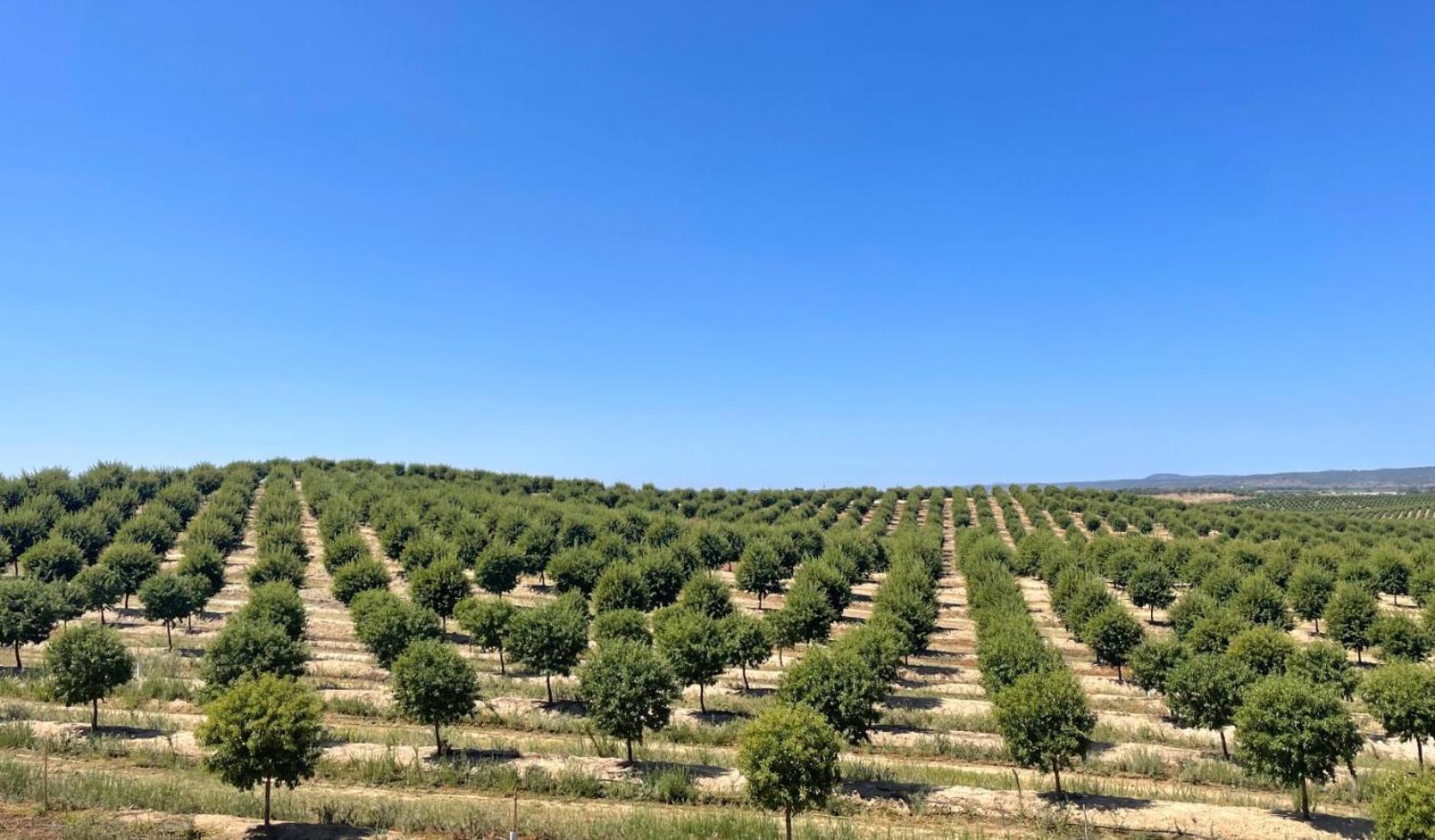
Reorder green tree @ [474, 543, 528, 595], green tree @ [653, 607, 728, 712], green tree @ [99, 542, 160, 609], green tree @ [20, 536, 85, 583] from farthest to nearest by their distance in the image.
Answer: green tree @ [474, 543, 528, 595]
green tree @ [20, 536, 85, 583]
green tree @ [99, 542, 160, 609]
green tree @ [653, 607, 728, 712]

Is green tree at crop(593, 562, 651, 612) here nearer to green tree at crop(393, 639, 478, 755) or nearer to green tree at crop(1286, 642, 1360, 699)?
green tree at crop(393, 639, 478, 755)

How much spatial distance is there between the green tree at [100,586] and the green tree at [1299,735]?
6912 centimetres


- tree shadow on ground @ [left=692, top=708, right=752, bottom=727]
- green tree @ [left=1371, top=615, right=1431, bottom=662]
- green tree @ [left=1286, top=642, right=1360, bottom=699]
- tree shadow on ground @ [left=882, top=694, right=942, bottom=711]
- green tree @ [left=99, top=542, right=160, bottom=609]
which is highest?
green tree @ [left=99, top=542, right=160, bottom=609]

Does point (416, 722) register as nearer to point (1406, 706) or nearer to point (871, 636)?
point (871, 636)

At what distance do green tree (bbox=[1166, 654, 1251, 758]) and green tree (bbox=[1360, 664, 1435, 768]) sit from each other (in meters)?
5.02

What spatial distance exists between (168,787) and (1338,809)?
43.4 m

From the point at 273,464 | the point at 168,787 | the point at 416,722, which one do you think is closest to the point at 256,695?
the point at 168,787

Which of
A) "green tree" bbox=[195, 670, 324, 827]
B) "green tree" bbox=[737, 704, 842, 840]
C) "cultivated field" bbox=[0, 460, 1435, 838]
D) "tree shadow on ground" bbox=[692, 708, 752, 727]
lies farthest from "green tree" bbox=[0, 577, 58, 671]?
"green tree" bbox=[737, 704, 842, 840]

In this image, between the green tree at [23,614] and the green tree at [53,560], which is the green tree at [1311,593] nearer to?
the green tree at [23,614]

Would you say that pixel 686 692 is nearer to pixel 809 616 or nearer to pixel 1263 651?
pixel 809 616

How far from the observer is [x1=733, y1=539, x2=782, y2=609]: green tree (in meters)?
70.8

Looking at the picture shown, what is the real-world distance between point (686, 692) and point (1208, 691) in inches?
1089

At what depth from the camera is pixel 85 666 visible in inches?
1356

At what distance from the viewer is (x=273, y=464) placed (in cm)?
14100
